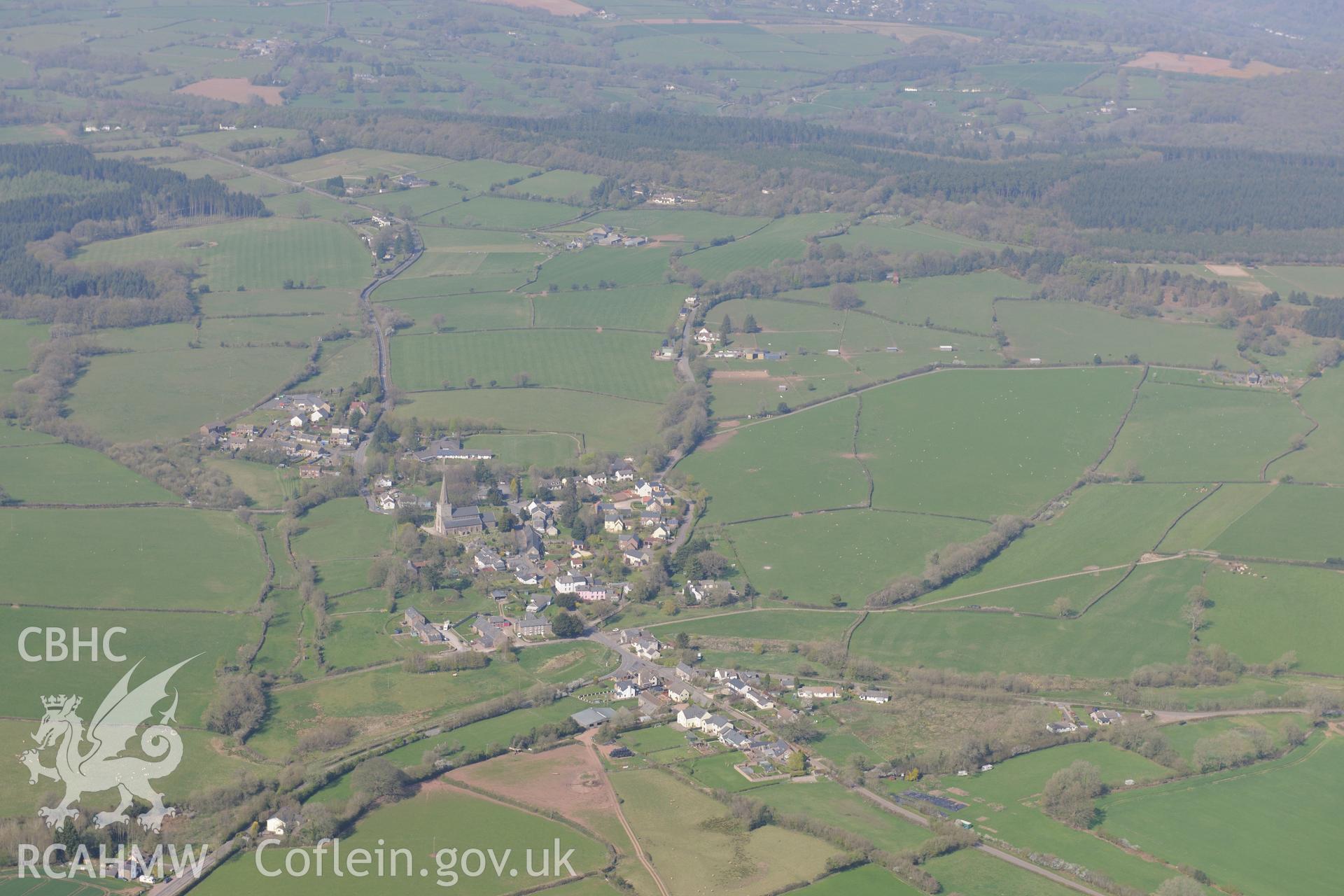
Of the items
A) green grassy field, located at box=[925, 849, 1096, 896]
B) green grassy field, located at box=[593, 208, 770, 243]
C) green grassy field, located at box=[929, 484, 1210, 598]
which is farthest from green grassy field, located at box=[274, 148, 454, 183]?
green grassy field, located at box=[925, 849, 1096, 896]

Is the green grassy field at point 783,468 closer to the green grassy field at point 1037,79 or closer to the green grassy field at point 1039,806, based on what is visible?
the green grassy field at point 1039,806

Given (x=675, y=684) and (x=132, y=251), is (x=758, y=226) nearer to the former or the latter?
(x=132, y=251)

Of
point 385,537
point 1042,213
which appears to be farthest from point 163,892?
point 1042,213

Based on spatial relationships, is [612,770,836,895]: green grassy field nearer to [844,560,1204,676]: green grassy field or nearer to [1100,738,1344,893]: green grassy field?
[1100,738,1344,893]: green grassy field

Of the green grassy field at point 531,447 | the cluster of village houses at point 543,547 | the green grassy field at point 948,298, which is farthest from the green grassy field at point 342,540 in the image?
the green grassy field at point 948,298

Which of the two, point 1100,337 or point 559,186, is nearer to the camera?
point 1100,337

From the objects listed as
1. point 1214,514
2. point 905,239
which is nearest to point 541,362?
point 905,239

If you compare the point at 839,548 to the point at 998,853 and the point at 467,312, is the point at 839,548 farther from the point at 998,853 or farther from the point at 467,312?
the point at 467,312
